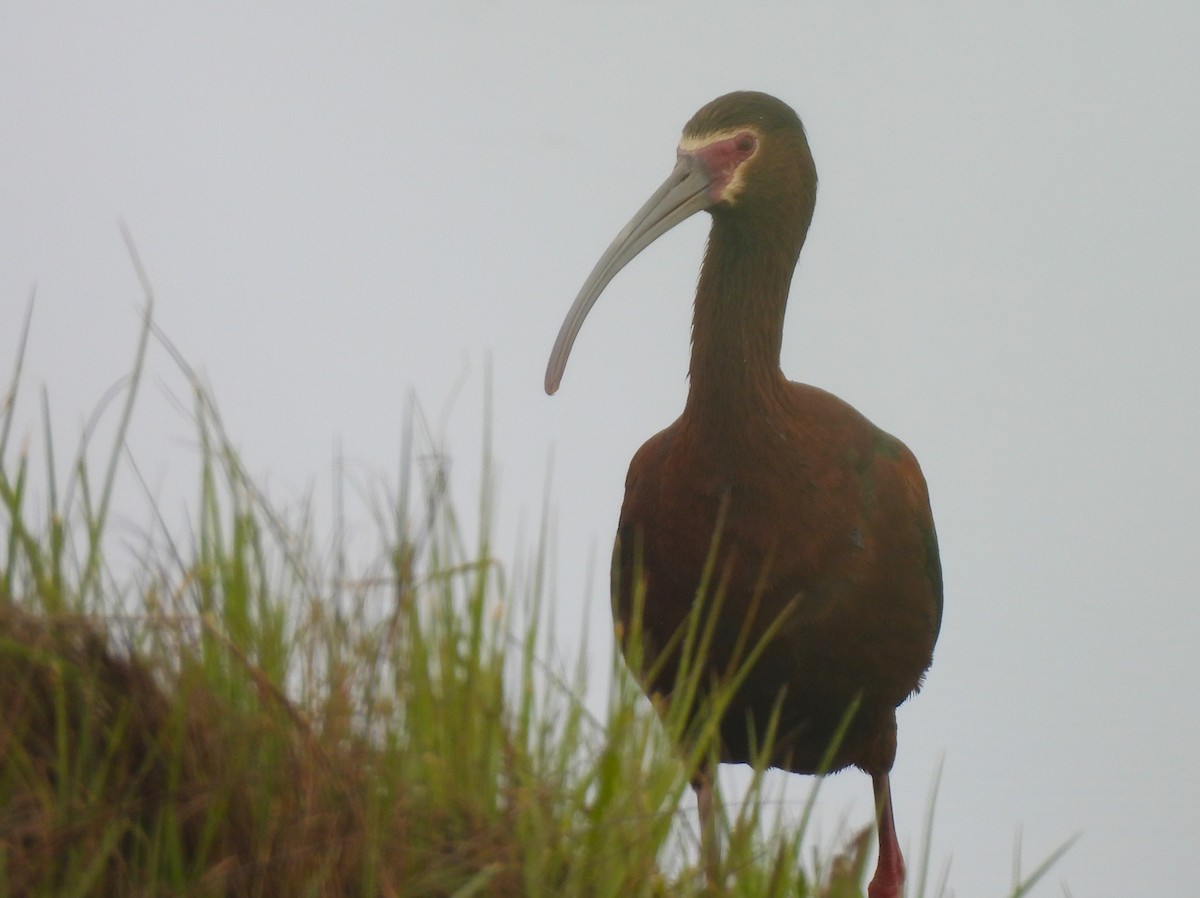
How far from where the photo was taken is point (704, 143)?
3.53 metres

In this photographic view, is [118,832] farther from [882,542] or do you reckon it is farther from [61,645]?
[882,542]

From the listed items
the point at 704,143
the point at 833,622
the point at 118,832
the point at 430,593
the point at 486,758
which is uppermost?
the point at 704,143

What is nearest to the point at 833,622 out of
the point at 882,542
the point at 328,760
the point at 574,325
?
the point at 882,542

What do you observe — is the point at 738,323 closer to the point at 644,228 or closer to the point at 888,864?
the point at 644,228

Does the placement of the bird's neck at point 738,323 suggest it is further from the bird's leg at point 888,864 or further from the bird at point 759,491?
the bird's leg at point 888,864

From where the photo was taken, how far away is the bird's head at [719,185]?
3514mm

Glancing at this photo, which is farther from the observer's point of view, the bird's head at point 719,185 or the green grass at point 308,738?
the bird's head at point 719,185

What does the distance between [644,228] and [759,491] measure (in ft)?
2.10

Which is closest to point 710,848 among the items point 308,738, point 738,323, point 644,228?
point 308,738

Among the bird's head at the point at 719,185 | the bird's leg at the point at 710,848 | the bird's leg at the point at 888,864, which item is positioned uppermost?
the bird's head at the point at 719,185

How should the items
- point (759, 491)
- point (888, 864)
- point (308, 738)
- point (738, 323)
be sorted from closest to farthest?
1. point (308, 738)
2. point (759, 491)
3. point (738, 323)
4. point (888, 864)

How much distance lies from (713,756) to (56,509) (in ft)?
3.18

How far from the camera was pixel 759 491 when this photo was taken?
11.1 ft

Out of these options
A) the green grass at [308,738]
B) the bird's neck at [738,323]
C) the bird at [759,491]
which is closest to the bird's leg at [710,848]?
the green grass at [308,738]
